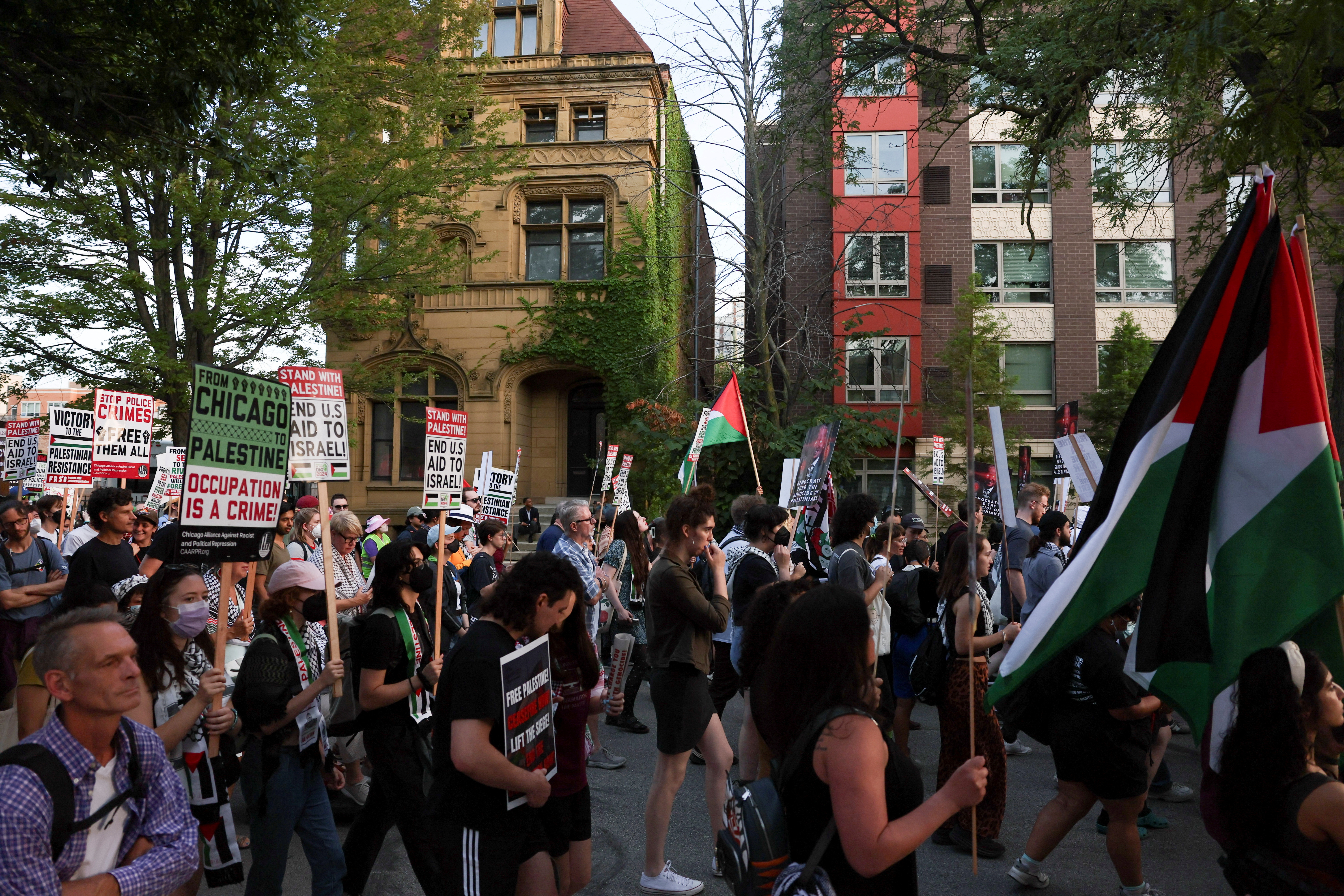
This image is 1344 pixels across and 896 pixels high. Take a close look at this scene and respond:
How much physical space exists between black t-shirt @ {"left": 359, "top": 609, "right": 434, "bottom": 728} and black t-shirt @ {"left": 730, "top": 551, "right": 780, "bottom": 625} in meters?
2.52

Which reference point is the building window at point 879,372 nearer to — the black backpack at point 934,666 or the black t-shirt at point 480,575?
the black t-shirt at point 480,575

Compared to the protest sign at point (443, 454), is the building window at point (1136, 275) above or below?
above

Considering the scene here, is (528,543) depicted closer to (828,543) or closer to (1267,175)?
(828,543)

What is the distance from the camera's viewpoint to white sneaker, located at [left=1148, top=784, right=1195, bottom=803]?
6.93 metres

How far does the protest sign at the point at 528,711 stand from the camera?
→ 10.7ft

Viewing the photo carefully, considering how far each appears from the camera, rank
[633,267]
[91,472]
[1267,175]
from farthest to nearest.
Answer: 1. [633,267]
2. [91,472]
3. [1267,175]

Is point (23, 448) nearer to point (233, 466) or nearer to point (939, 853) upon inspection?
point (233, 466)

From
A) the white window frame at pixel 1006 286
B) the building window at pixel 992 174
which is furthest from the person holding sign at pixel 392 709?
the building window at pixel 992 174

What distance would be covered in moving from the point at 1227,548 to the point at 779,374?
2307 centimetres

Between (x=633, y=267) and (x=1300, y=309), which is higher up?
(x=633, y=267)

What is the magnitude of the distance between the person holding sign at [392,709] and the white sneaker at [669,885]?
1256 millimetres

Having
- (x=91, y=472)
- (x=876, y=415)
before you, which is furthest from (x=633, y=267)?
(x=91, y=472)

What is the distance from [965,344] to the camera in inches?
987

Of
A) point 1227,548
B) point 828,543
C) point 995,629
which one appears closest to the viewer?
point 1227,548
